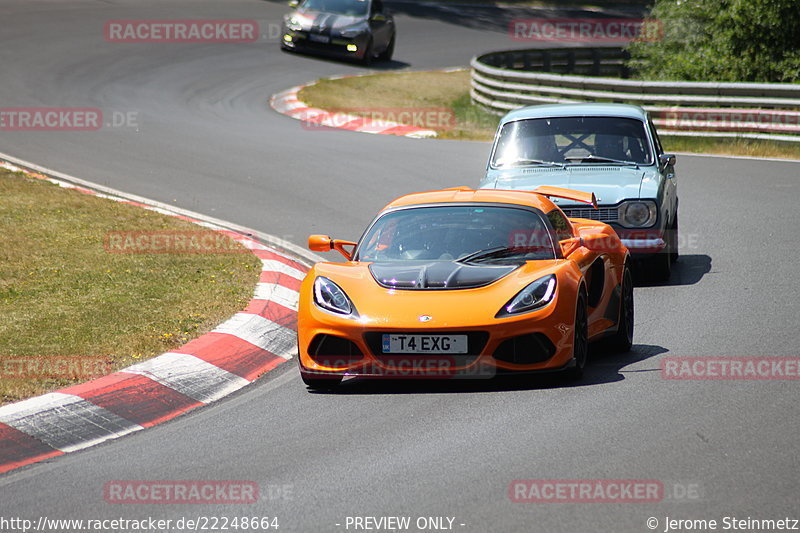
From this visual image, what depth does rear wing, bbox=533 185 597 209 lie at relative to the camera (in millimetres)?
10611

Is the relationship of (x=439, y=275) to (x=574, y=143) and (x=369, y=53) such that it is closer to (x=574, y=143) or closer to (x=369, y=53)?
(x=574, y=143)

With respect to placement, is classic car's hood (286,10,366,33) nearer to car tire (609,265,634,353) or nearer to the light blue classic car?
the light blue classic car

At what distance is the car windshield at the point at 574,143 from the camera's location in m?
12.2

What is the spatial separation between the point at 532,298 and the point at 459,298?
0.45m

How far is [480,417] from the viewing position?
697 centimetres

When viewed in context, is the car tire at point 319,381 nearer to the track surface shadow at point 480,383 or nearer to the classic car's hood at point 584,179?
the track surface shadow at point 480,383

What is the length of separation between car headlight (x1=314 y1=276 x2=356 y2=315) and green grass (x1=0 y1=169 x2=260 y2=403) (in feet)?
4.46

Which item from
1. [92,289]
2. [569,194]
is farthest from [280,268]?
[569,194]

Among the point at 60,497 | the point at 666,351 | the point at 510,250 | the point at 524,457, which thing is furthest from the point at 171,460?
the point at 666,351

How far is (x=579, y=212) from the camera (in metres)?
11.1

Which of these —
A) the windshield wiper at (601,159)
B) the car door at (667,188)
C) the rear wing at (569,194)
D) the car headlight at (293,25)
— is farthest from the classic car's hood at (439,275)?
the car headlight at (293,25)

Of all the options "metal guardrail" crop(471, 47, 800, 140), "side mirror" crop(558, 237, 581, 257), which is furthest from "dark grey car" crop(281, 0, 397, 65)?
"side mirror" crop(558, 237, 581, 257)

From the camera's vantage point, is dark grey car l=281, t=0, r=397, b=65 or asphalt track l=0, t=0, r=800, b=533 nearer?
asphalt track l=0, t=0, r=800, b=533

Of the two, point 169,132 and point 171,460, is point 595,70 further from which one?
point 171,460
